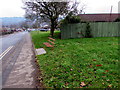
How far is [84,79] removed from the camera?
12.1 ft

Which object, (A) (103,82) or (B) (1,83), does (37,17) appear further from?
(A) (103,82)

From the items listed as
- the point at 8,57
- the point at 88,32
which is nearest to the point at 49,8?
the point at 88,32

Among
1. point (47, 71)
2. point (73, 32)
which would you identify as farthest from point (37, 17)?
point (47, 71)

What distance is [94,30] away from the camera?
15633 mm

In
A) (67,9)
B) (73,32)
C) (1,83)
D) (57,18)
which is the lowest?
(1,83)

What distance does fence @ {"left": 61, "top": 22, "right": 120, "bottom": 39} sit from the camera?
15.5 meters

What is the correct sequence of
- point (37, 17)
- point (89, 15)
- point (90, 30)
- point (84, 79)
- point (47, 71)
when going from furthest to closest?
point (89, 15) → point (37, 17) → point (90, 30) → point (47, 71) → point (84, 79)

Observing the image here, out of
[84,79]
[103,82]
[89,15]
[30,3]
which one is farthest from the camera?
[89,15]

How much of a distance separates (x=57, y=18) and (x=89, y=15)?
14785 millimetres

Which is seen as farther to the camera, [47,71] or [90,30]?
[90,30]

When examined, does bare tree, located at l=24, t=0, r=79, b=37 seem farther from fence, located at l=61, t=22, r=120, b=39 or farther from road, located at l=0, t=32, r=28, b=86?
road, located at l=0, t=32, r=28, b=86

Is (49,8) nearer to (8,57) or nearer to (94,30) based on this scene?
(94,30)

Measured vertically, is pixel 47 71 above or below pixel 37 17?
below

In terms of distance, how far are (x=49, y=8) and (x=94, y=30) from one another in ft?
23.4
